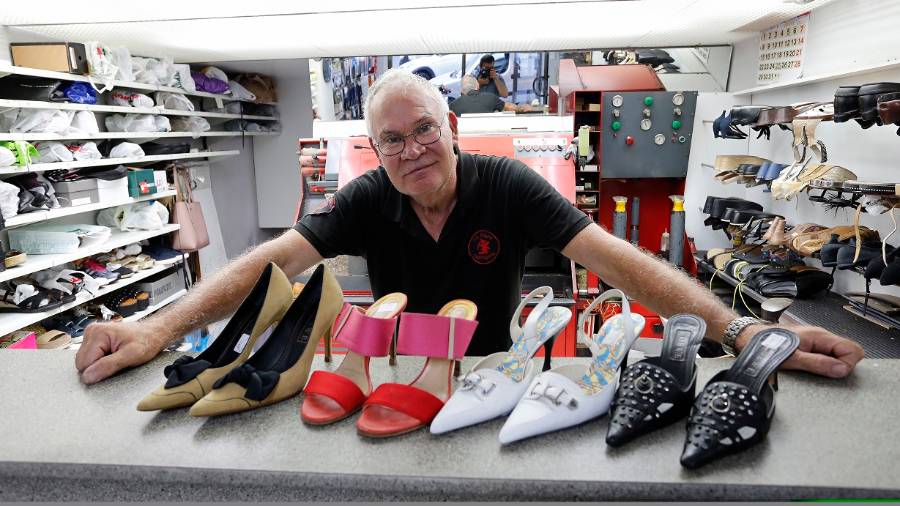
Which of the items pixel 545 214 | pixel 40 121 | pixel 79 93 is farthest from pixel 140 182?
pixel 545 214

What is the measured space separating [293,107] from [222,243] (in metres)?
2.11

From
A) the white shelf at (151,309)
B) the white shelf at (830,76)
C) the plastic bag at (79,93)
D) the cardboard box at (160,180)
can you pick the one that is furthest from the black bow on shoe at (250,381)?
Answer: the cardboard box at (160,180)

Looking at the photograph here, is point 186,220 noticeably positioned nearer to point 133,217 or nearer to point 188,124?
point 133,217

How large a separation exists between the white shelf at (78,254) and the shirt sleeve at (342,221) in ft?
8.43

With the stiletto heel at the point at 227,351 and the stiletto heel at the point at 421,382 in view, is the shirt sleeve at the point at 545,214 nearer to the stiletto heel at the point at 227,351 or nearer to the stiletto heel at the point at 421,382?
the stiletto heel at the point at 421,382

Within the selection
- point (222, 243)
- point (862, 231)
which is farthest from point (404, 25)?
point (222, 243)

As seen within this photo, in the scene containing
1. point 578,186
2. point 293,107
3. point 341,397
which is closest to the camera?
point 341,397

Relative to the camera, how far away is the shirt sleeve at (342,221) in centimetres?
199

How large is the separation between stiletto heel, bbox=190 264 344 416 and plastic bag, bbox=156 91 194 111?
184 inches

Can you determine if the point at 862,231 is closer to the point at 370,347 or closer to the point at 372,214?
the point at 372,214

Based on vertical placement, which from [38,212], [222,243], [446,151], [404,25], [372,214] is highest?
[404,25]

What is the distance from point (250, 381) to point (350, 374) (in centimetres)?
20

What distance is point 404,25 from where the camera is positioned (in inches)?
152

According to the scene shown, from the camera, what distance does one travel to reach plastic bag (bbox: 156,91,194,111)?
524cm
